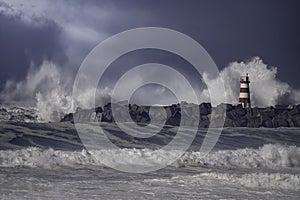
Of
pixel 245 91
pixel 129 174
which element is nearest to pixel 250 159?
pixel 129 174

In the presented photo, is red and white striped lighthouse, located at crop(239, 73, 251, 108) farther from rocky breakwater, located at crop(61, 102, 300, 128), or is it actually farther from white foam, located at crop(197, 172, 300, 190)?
white foam, located at crop(197, 172, 300, 190)

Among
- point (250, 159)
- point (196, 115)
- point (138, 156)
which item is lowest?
point (250, 159)

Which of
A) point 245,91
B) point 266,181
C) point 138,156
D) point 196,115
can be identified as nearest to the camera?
point 266,181

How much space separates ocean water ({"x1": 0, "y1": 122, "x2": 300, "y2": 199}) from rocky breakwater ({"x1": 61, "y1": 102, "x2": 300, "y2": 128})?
14.1 m

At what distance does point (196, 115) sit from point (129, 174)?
31.3 metres

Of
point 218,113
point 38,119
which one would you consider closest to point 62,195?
point 38,119

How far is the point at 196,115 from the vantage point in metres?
46.7

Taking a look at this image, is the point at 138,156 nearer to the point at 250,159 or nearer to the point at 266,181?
the point at 250,159

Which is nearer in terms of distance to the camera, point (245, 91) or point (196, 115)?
point (196, 115)

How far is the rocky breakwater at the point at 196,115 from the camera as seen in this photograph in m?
43.3

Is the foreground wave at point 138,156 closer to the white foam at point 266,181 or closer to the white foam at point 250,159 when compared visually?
the white foam at point 250,159

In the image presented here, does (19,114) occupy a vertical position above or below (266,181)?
above

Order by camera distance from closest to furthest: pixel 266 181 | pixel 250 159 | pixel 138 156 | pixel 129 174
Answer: pixel 266 181
pixel 129 174
pixel 138 156
pixel 250 159

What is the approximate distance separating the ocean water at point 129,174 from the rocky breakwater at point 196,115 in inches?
556
